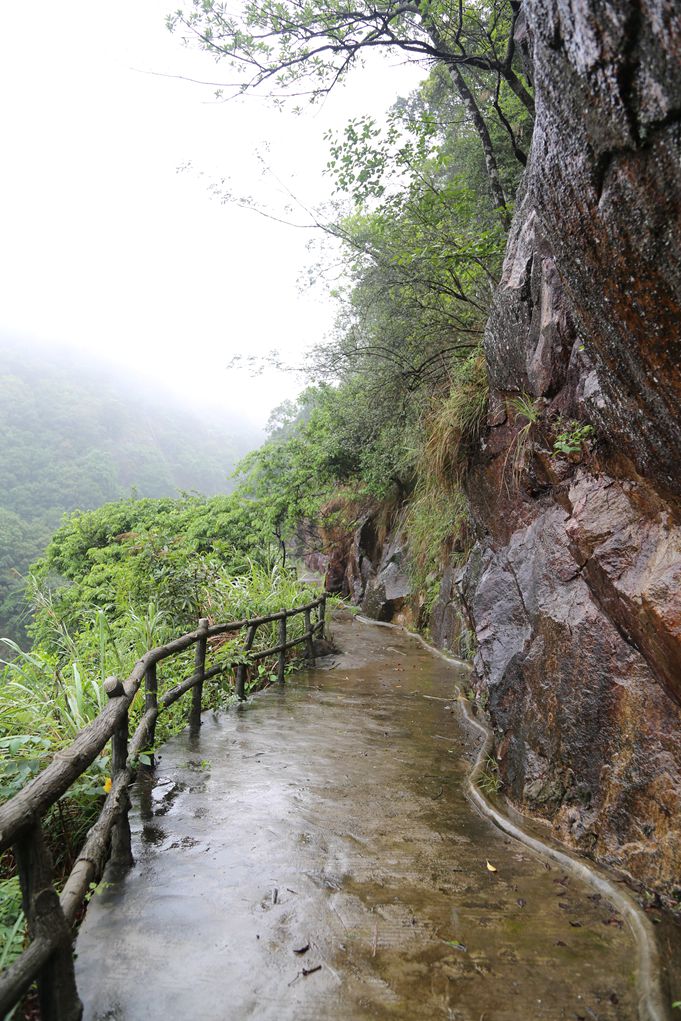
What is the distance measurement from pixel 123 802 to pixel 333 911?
1028 mm

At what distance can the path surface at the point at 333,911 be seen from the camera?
2.12m

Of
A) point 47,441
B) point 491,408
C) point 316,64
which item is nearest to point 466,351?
point 491,408

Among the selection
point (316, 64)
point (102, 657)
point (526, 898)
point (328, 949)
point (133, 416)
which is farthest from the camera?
point (133, 416)

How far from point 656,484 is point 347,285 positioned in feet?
32.7

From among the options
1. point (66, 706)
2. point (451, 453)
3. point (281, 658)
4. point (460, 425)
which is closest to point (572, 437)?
point (460, 425)

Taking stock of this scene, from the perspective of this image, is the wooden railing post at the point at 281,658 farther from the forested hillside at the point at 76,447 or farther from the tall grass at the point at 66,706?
the forested hillside at the point at 76,447

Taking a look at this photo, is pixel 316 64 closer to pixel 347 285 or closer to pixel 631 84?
pixel 631 84

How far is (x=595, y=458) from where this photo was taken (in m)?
3.70

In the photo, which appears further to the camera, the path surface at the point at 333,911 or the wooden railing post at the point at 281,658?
the wooden railing post at the point at 281,658

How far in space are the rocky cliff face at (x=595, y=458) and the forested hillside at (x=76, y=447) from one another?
29214 millimetres

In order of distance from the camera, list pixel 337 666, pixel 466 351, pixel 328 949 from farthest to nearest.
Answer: pixel 337 666, pixel 466 351, pixel 328 949

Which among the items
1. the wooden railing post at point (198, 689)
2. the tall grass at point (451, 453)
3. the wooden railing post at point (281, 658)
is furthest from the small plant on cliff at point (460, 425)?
the wooden railing post at point (198, 689)

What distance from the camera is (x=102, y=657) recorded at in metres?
4.64

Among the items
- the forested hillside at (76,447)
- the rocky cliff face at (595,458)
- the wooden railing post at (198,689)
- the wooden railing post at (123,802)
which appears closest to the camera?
the rocky cliff face at (595,458)
